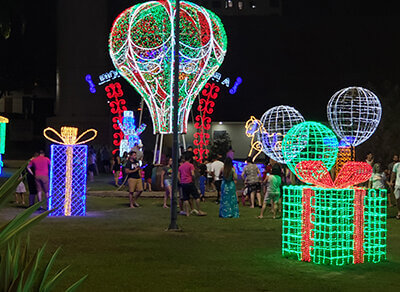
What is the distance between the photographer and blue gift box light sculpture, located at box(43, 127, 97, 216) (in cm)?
1598

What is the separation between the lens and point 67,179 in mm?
16016

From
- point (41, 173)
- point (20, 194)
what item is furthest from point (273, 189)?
point (20, 194)

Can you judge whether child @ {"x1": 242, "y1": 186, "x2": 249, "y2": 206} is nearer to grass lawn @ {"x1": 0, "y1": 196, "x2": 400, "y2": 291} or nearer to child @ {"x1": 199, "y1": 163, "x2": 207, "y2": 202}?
child @ {"x1": 199, "y1": 163, "x2": 207, "y2": 202}

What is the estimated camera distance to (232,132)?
50344 mm

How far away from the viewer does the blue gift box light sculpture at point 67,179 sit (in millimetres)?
15984

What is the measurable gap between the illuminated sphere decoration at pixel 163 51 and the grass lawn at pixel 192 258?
293 inches

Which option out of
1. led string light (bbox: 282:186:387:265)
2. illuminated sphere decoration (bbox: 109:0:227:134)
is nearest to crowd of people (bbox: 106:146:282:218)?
illuminated sphere decoration (bbox: 109:0:227:134)

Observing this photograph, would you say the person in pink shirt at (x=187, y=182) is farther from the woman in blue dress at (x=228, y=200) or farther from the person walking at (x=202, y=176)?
the person walking at (x=202, y=176)

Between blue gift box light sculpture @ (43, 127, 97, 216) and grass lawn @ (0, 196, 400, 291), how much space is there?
0.80 metres

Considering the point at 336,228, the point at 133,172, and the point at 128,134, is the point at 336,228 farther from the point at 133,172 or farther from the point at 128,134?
the point at 128,134

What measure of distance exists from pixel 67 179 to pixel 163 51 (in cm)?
739

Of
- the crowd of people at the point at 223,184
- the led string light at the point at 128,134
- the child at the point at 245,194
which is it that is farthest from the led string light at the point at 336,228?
the led string light at the point at 128,134

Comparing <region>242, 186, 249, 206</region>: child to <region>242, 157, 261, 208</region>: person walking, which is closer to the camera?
<region>242, 157, 261, 208</region>: person walking

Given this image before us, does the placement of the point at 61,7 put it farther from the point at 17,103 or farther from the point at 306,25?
the point at 17,103
